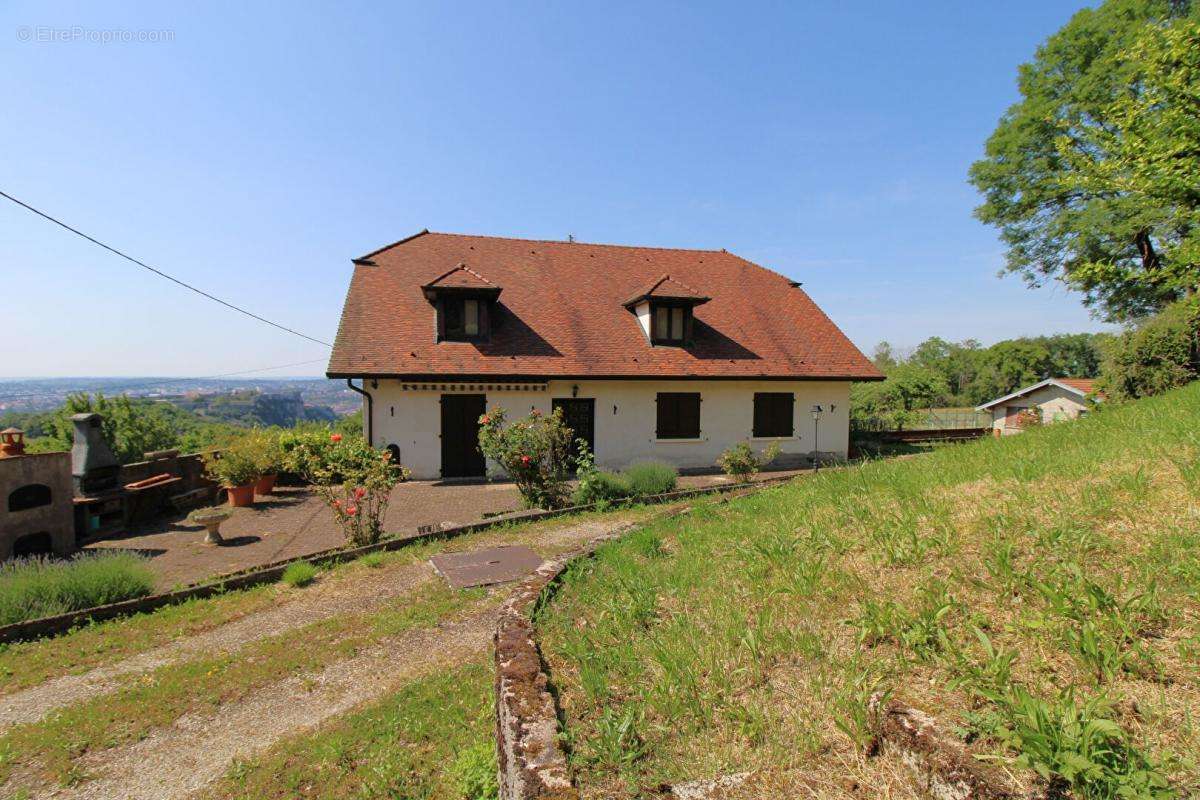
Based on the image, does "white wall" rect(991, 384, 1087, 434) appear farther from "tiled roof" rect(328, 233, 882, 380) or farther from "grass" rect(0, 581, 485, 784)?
"grass" rect(0, 581, 485, 784)

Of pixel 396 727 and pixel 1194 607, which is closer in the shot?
pixel 1194 607

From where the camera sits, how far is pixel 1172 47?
297 inches

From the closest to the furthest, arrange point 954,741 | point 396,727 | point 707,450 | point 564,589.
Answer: point 954,741
point 396,727
point 564,589
point 707,450

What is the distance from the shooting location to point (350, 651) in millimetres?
5156

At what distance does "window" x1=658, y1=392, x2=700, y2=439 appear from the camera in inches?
627

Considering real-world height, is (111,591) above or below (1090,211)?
below

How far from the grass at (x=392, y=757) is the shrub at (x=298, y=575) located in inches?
146

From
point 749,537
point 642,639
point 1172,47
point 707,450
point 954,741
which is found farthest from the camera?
point 707,450

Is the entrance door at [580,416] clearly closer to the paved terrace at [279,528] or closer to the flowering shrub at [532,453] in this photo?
the paved terrace at [279,528]

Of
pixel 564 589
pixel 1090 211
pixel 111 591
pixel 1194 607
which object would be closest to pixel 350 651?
pixel 564 589

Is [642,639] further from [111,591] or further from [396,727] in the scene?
[111,591]

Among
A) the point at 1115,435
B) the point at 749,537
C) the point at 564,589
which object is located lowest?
the point at 564,589

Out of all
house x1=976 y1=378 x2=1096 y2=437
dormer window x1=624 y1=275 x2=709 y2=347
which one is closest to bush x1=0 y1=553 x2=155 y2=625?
dormer window x1=624 y1=275 x2=709 y2=347

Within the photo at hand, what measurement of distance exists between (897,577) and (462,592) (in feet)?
16.0
